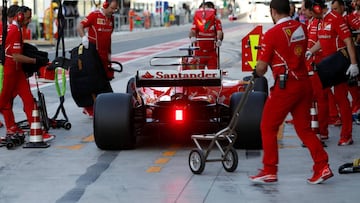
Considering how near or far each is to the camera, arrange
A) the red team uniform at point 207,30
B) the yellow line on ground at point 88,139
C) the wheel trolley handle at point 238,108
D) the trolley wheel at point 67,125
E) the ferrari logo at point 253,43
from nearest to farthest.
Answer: the wheel trolley handle at point 238,108
the yellow line on ground at point 88,139
the trolley wheel at point 67,125
the red team uniform at point 207,30
the ferrari logo at point 253,43

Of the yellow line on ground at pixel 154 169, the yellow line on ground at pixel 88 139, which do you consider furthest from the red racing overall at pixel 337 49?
the yellow line on ground at pixel 88 139

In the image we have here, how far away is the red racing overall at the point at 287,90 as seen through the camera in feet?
28.8

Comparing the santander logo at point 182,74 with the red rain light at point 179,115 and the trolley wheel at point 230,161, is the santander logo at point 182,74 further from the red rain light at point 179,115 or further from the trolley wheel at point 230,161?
the trolley wheel at point 230,161

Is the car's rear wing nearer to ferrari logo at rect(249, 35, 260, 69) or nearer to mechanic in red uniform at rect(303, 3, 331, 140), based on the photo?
mechanic in red uniform at rect(303, 3, 331, 140)

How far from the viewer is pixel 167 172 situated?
31.6ft

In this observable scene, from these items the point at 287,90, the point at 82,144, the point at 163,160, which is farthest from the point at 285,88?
the point at 82,144

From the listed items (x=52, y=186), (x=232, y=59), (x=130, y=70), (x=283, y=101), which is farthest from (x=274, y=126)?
(x=232, y=59)

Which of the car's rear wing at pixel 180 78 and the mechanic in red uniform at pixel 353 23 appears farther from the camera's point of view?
the mechanic in red uniform at pixel 353 23

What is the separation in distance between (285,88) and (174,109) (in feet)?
7.84

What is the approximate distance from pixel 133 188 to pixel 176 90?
2.87m

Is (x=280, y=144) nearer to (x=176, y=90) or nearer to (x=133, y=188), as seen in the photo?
(x=176, y=90)

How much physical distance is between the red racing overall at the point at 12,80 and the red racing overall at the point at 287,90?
12.8 feet

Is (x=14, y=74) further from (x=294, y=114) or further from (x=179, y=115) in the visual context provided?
(x=294, y=114)

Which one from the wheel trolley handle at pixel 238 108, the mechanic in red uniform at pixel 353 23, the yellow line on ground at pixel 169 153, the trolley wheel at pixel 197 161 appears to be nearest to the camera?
the wheel trolley handle at pixel 238 108
